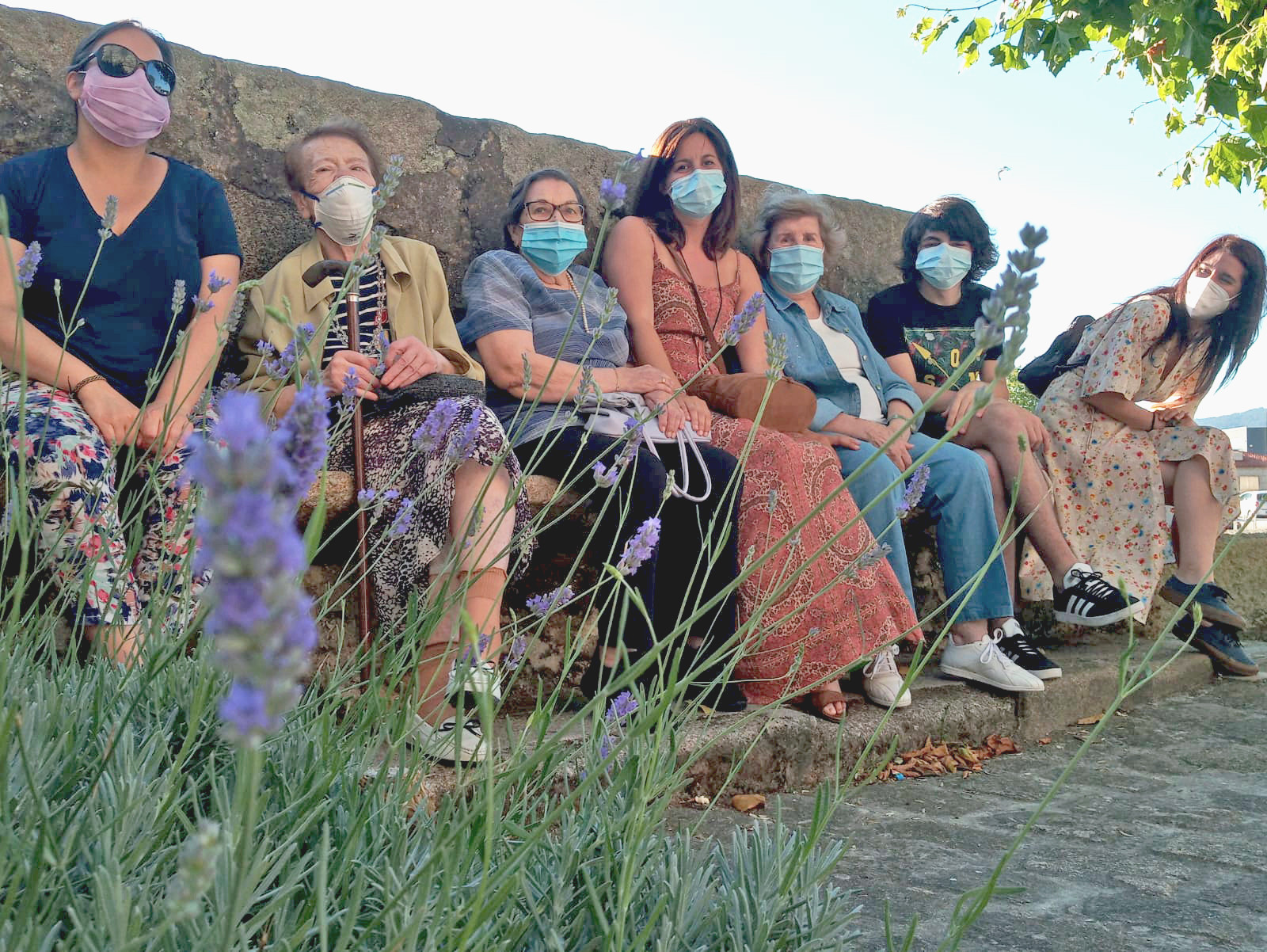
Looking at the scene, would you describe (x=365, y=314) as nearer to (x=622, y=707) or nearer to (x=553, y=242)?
(x=553, y=242)

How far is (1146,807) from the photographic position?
263cm

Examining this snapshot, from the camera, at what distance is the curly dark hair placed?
4609 mm

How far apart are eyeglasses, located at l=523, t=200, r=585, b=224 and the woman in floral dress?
89.0 inches

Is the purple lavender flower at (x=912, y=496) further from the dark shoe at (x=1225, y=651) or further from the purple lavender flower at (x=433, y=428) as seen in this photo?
the dark shoe at (x=1225, y=651)

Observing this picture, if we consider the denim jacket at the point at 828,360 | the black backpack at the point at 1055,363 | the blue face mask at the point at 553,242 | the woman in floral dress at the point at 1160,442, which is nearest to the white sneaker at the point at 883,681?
the denim jacket at the point at 828,360

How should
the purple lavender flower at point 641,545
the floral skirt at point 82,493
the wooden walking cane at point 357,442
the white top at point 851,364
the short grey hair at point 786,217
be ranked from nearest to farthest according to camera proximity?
the purple lavender flower at point 641,545, the floral skirt at point 82,493, the wooden walking cane at point 357,442, the white top at point 851,364, the short grey hair at point 786,217

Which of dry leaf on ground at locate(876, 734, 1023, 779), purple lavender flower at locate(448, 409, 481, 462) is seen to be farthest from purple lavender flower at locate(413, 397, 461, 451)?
dry leaf on ground at locate(876, 734, 1023, 779)

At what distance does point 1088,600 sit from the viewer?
3.73 m

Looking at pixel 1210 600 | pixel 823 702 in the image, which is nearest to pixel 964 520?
pixel 823 702

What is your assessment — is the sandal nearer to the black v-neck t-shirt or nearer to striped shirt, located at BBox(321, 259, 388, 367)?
striped shirt, located at BBox(321, 259, 388, 367)

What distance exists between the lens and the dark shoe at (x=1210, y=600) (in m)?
4.29

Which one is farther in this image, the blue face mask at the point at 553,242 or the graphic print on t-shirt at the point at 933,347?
the graphic print on t-shirt at the point at 933,347

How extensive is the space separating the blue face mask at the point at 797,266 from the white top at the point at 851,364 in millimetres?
167

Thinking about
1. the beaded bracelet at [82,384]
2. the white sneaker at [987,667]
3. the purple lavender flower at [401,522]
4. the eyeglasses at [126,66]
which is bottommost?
the white sneaker at [987,667]
